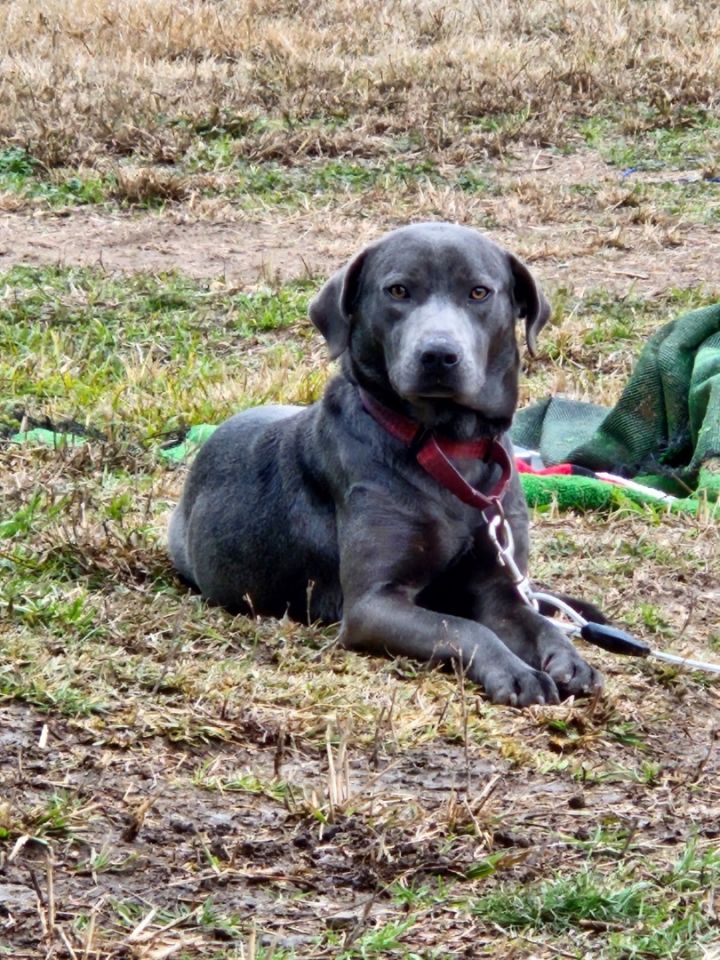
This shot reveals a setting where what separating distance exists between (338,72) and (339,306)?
27.5 feet

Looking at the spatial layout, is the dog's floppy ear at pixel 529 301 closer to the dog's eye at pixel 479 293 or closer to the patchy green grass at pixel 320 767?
the dog's eye at pixel 479 293

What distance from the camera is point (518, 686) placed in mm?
4387

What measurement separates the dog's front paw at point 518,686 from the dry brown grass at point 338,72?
26.2ft

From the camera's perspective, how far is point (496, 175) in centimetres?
1180

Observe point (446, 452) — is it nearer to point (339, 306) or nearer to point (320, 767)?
point (339, 306)

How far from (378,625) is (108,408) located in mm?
2697

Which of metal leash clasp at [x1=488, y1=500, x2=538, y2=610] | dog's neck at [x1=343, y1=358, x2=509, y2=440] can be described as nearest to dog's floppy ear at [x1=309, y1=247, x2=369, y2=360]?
dog's neck at [x1=343, y1=358, x2=509, y2=440]

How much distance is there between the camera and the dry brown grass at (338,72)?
12.1m

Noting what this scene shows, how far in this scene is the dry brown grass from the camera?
39.6 feet

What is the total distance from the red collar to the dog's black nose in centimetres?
28

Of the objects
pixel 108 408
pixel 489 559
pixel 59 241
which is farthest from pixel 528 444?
pixel 59 241

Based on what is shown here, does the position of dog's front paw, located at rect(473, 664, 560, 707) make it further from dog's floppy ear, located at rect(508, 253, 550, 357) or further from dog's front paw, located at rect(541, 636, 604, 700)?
dog's floppy ear, located at rect(508, 253, 550, 357)

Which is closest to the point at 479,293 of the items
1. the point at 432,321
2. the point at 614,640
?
the point at 432,321

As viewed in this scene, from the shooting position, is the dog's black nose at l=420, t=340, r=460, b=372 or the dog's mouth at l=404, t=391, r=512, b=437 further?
the dog's mouth at l=404, t=391, r=512, b=437
